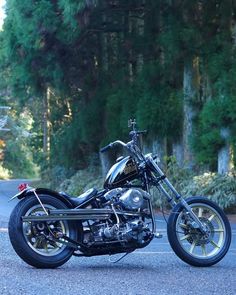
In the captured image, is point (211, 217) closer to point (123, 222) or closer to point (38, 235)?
point (123, 222)

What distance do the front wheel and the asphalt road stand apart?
0.51 ft

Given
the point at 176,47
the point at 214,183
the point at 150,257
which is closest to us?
the point at 150,257

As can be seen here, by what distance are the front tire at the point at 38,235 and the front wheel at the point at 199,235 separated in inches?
49.1

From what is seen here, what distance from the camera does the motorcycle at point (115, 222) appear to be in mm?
7914

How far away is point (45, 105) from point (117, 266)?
3252cm

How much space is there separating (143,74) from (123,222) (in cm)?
1703

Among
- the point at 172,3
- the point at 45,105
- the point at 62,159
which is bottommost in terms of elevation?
the point at 62,159

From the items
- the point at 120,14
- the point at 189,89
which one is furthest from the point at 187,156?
the point at 120,14

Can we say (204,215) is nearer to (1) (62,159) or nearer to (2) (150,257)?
(2) (150,257)

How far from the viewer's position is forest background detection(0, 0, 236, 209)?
20.7m

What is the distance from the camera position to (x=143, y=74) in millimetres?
24812

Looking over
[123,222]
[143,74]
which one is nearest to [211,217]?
[123,222]

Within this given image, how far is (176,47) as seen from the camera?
21.9 meters

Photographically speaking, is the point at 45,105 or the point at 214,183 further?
the point at 45,105
